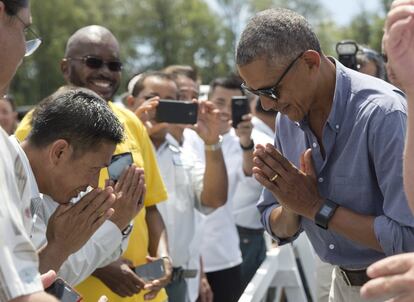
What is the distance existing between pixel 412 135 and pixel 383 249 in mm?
824

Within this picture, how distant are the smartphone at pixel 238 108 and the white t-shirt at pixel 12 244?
3.37 m

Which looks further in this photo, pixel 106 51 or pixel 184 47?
pixel 184 47

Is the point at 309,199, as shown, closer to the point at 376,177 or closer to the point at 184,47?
the point at 376,177

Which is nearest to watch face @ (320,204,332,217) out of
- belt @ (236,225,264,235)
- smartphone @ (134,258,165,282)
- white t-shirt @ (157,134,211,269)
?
smartphone @ (134,258,165,282)

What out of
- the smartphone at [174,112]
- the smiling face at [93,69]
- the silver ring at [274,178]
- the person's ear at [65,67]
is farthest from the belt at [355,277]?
the person's ear at [65,67]

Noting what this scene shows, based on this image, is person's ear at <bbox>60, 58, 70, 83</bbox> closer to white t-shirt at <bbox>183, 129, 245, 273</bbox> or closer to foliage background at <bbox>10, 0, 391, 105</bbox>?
white t-shirt at <bbox>183, 129, 245, 273</bbox>

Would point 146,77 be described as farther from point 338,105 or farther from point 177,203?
point 338,105

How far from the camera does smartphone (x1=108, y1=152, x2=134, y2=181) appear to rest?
10.5ft

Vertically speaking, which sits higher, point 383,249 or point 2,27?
point 2,27

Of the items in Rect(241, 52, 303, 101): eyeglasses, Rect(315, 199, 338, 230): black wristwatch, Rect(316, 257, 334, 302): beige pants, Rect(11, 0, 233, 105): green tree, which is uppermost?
Rect(241, 52, 303, 101): eyeglasses

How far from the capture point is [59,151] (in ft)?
8.59

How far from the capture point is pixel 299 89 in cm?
277

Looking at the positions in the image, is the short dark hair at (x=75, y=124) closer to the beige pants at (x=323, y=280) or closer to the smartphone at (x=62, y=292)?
the smartphone at (x=62, y=292)

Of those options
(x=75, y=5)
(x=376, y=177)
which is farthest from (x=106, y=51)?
(x=75, y=5)
